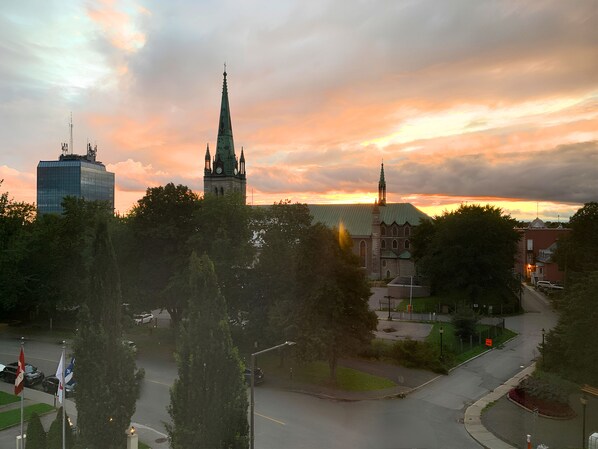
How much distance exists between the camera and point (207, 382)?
1505 cm

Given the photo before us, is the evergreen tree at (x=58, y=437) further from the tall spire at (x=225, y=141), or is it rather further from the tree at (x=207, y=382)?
the tall spire at (x=225, y=141)

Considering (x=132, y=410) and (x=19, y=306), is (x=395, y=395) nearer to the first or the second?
(x=132, y=410)

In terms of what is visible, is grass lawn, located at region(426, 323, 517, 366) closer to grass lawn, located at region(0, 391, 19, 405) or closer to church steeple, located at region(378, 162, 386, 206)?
grass lawn, located at region(0, 391, 19, 405)

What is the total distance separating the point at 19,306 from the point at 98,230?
4311 centimetres

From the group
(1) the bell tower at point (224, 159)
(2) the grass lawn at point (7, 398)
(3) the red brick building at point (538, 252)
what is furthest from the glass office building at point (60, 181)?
(2) the grass lawn at point (7, 398)

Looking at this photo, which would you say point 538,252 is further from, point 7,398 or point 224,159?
point 7,398

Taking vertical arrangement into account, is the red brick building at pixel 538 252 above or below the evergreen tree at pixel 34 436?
above

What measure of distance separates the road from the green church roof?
201 ft

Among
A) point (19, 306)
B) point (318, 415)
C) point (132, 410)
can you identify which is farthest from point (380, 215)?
point (132, 410)

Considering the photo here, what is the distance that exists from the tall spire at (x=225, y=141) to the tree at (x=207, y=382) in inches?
3533

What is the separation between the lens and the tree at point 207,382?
14.8 m

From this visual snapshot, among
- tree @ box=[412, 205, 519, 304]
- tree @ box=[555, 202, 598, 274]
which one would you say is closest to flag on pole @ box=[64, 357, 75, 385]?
tree @ box=[412, 205, 519, 304]

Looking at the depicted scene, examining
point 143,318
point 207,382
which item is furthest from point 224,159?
point 207,382

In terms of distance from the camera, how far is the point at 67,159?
168375mm
